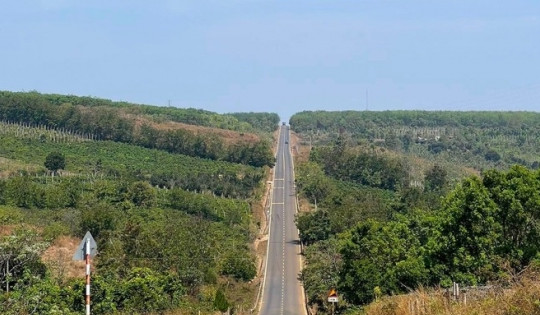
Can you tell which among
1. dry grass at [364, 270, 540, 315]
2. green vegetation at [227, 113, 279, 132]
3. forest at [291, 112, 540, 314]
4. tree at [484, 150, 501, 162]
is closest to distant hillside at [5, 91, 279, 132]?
green vegetation at [227, 113, 279, 132]

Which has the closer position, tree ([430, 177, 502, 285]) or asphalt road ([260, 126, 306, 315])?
tree ([430, 177, 502, 285])

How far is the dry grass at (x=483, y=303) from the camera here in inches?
335

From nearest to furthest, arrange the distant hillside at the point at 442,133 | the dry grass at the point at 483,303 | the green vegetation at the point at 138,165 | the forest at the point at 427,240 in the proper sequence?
the dry grass at the point at 483,303, the forest at the point at 427,240, the green vegetation at the point at 138,165, the distant hillside at the point at 442,133

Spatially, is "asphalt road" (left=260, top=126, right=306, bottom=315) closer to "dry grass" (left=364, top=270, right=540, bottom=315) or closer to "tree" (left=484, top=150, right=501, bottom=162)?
"dry grass" (left=364, top=270, right=540, bottom=315)

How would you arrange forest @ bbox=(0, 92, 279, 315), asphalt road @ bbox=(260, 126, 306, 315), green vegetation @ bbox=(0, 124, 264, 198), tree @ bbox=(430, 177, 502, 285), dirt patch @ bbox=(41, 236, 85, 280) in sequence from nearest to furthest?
tree @ bbox=(430, 177, 502, 285)
forest @ bbox=(0, 92, 279, 315)
dirt patch @ bbox=(41, 236, 85, 280)
asphalt road @ bbox=(260, 126, 306, 315)
green vegetation @ bbox=(0, 124, 264, 198)

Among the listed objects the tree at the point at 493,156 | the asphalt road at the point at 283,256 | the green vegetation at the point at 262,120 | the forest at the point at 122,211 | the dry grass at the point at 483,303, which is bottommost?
the asphalt road at the point at 283,256

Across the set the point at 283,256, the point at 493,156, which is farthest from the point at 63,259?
the point at 493,156

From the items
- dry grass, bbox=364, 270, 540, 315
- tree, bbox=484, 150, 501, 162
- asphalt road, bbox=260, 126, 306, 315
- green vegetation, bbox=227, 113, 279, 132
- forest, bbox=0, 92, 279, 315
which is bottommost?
asphalt road, bbox=260, 126, 306, 315

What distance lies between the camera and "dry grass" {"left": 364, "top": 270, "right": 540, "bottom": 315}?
850 centimetres

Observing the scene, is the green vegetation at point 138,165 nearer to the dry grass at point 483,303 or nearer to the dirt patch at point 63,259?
the dirt patch at point 63,259

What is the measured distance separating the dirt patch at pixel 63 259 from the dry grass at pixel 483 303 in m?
29.9

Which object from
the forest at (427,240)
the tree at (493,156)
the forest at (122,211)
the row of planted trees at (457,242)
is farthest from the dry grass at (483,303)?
the tree at (493,156)

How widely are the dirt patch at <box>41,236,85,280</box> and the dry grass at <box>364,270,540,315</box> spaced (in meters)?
29.9

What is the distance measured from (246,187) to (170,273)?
42.6 m
